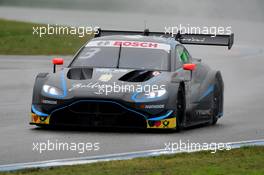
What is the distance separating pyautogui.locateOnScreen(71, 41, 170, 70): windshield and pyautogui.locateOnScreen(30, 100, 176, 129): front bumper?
3.53 feet

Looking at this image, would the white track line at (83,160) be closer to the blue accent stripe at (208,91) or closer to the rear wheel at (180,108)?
the rear wheel at (180,108)

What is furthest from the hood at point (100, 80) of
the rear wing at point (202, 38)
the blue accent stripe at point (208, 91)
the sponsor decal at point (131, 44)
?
the rear wing at point (202, 38)

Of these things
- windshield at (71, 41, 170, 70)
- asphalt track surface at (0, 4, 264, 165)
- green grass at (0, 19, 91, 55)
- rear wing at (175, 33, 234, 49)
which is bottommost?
asphalt track surface at (0, 4, 264, 165)

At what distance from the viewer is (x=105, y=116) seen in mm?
12078

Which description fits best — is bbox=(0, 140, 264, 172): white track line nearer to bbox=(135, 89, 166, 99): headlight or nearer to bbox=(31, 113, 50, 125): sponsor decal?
bbox=(135, 89, 166, 99): headlight

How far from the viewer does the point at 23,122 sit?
1342 cm

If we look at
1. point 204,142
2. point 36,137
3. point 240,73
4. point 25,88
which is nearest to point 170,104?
point 204,142

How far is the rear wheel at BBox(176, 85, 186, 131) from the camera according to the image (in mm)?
12491

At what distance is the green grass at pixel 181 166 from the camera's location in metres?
8.88

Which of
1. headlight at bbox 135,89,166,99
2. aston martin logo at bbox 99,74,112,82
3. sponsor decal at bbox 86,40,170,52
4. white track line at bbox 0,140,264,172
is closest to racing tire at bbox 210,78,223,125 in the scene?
sponsor decal at bbox 86,40,170,52

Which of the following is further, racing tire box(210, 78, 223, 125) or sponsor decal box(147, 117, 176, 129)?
racing tire box(210, 78, 223, 125)

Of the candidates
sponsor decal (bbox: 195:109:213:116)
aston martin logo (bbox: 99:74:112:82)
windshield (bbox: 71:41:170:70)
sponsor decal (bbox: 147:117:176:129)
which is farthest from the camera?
sponsor decal (bbox: 195:109:213:116)

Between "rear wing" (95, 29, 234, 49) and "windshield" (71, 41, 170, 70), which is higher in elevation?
"rear wing" (95, 29, 234, 49)

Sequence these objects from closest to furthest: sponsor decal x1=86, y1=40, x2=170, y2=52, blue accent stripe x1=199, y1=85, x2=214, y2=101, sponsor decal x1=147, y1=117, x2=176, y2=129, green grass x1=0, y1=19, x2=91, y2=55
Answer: sponsor decal x1=147, y1=117, x2=176, y2=129 → sponsor decal x1=86, y1=40, x2=170, y2=52 → blue accent stripe x1=199, y1=85, x2=214, y2=101 → green grass x1=0, y1=19, x2=91, y2=55
